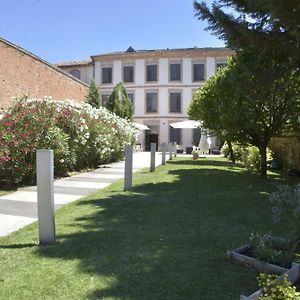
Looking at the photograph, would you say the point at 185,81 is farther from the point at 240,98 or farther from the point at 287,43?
the point at 287,43

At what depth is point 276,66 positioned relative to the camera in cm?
930

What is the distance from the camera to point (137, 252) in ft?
16.0

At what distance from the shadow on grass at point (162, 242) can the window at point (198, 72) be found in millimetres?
38464

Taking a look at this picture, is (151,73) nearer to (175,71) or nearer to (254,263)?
(175,71)

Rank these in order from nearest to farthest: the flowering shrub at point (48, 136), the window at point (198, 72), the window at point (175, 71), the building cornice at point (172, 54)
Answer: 1. the flowering shrub at point (48, 136)
2. the building cornice at point (172, 54)
3. the window at point (198, 72)
4. the window at point (175, 71)

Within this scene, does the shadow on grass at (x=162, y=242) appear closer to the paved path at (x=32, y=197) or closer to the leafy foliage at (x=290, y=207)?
the leafy foliage at (x=290, y=207)

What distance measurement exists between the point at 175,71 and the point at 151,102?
4.35m

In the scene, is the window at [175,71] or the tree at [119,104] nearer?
the tree at [119,104]

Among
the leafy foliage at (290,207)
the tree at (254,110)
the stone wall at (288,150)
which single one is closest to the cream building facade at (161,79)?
the stone wall at (288,150)

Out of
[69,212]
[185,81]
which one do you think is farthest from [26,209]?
[185,81]

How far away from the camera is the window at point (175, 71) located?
1854 inches

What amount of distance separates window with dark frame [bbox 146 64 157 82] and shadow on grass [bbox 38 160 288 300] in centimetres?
3917

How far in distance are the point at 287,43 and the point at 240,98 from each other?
5103mm

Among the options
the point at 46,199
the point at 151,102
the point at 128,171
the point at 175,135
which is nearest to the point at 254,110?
the point at 128,171
